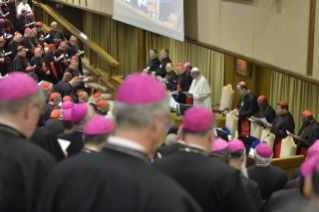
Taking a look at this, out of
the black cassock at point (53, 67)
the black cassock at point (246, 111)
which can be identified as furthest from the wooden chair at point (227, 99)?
the black cassock at point (53, 67)

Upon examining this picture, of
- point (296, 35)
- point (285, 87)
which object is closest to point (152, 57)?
point (285, 87)

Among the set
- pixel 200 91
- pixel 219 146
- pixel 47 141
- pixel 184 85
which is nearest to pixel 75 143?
pixel 47 141

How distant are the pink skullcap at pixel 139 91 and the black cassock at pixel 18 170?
737 millimetres

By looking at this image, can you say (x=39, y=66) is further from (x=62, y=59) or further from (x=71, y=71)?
(x=71, y=71)

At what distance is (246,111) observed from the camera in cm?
935

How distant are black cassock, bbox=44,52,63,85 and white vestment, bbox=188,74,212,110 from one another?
4.39 meters

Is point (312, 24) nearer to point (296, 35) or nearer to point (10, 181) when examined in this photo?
point (296, 35)

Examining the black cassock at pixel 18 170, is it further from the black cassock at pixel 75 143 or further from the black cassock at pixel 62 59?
the black cassock at pixel 62 59

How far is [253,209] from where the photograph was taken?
7.86 ft

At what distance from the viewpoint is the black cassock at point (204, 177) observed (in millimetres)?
2223

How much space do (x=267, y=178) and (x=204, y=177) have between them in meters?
2.19

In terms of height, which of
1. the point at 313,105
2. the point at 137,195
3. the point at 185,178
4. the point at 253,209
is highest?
the point at 137,195

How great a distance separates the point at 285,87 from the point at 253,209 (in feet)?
24.1

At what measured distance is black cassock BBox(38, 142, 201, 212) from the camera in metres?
1.38
